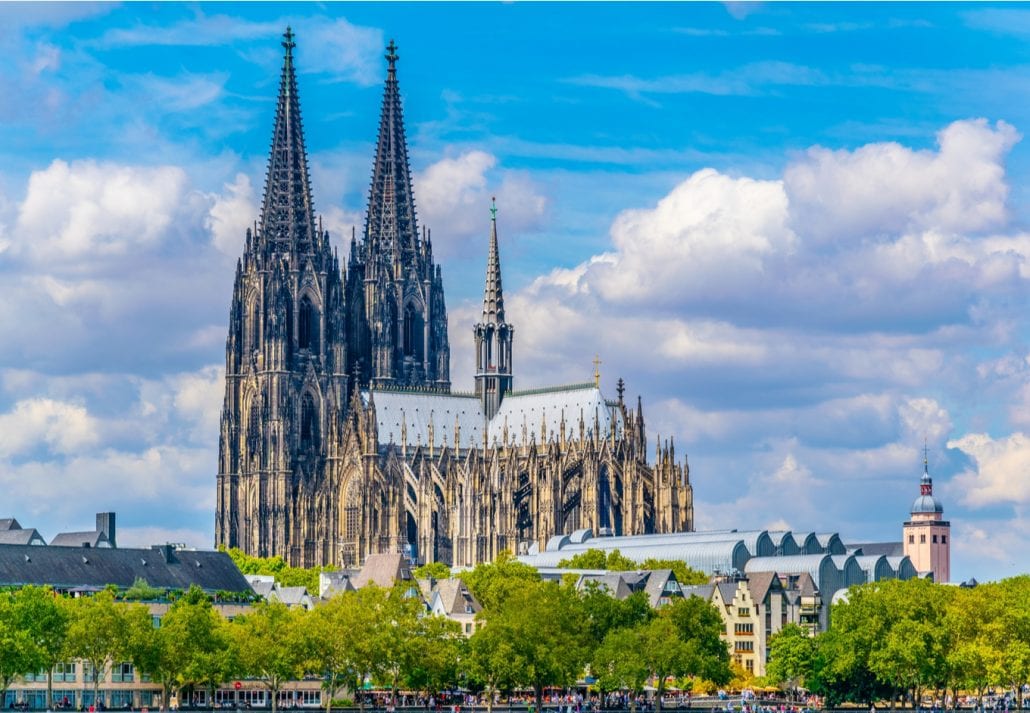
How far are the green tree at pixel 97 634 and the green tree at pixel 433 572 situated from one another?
50425 mm

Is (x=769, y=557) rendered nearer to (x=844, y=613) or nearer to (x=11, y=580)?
(x=844, y=613)

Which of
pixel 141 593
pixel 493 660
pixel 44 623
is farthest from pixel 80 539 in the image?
pixel 493 660

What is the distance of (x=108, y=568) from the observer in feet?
471

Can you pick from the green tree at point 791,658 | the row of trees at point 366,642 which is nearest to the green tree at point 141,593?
the row of trees at point 366,642

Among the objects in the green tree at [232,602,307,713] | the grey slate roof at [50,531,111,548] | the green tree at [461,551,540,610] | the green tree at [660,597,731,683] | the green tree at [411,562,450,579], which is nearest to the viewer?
the green tree at [232,602,307,713]

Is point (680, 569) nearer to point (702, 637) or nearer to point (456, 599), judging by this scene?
point (456, 599)

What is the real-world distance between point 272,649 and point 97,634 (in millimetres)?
10135

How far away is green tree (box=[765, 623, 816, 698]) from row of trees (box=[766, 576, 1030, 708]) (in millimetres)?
60

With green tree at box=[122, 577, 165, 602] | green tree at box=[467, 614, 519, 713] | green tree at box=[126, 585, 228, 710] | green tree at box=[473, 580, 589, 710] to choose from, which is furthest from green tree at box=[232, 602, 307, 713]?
green tree at box=[473, 580, 589, 710]

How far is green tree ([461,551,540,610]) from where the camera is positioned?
504ft

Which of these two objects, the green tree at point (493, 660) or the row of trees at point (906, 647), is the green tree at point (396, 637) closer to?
the green tree at point (493, 660)

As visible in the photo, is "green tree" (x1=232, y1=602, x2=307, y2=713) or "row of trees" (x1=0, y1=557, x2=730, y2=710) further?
"green tree" (x1=232, y1=602, x2=307, y2=713)

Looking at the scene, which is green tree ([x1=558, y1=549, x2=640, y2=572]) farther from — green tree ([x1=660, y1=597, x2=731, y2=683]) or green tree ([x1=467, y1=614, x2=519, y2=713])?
green tree ([x1=467, y1=614, x2=519, y2=713])

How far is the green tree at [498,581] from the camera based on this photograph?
153500 millimetres
